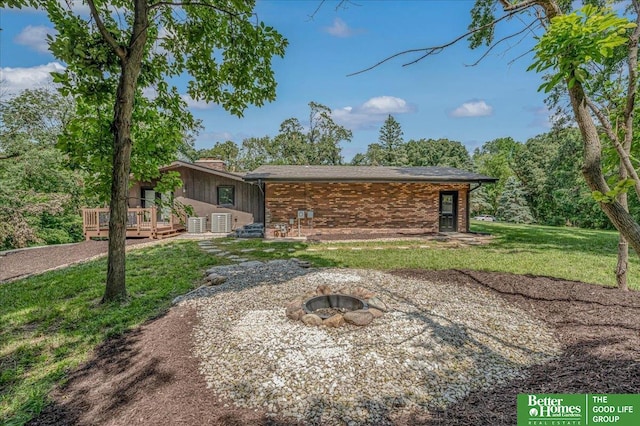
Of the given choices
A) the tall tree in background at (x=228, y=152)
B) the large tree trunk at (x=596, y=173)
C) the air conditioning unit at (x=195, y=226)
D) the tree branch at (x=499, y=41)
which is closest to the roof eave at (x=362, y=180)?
the air conditioning unit at (x=195, y=226)

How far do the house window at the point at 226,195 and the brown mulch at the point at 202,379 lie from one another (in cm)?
1113

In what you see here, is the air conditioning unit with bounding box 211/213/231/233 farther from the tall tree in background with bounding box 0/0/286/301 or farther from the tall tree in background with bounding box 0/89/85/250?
the tall tree in background with bounding box 0/0/286/301

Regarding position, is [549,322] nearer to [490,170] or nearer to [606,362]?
[606,362]

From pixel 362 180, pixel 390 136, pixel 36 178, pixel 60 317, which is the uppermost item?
pixel 390 136

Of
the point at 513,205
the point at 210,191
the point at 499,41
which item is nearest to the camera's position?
the point at 499,41

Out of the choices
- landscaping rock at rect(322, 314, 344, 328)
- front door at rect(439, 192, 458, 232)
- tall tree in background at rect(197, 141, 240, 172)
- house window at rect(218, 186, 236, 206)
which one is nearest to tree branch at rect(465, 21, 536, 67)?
landscaping rock at rect(322, 314, 344, 328)

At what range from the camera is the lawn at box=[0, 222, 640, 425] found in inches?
132

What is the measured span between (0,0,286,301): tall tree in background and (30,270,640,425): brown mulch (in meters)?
2.00

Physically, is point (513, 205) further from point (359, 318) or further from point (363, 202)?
point (359, 318)

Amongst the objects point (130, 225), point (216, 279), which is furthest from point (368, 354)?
point (130, 225)

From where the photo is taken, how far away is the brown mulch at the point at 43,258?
8.18 metres

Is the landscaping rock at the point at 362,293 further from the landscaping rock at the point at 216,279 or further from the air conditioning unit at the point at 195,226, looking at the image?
the air conditioning unit at the point at 195,226

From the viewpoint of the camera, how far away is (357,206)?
1294 centimetres

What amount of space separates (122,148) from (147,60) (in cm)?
277
